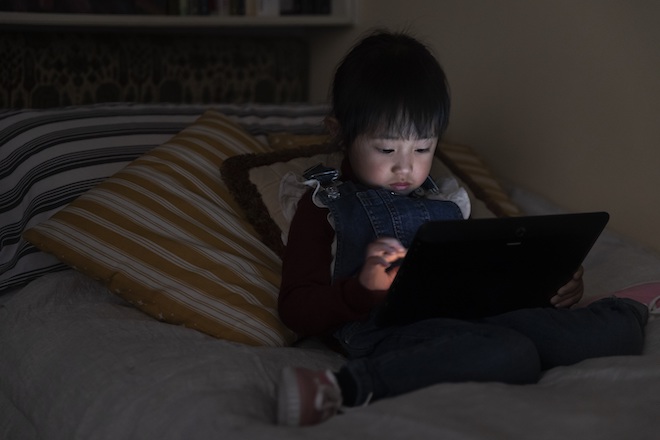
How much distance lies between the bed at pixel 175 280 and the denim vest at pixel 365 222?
0.17 meters

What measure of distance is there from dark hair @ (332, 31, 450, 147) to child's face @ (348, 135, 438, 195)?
0.01 meters

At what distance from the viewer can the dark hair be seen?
4.97 feet

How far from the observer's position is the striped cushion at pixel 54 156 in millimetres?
1893

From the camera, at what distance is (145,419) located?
4.19 ft

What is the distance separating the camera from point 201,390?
1298mm

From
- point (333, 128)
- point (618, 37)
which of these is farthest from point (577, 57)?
point (333, 128)

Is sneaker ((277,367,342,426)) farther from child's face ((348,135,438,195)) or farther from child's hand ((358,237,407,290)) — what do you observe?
child's face ((348,135,438,195))

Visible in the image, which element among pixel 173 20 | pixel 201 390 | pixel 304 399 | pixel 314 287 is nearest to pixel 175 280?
pixel 314 287

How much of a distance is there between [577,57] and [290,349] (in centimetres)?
103

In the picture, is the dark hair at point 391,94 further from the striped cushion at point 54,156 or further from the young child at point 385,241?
the striped cushion at point 54,156

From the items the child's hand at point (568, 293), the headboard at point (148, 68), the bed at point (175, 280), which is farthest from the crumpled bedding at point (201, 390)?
the headboard at point (148, 68)

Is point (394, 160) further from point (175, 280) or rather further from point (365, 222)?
point (175, 280)

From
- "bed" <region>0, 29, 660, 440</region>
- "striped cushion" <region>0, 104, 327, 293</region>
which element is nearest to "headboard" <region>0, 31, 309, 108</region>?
"bed" <region>0, 29, 660, 440</region>

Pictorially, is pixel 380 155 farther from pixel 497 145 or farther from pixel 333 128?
→ pixel 497 145
